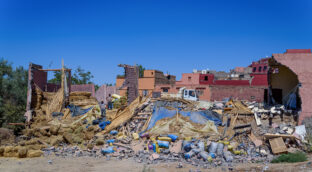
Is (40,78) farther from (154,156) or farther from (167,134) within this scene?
(154,156)

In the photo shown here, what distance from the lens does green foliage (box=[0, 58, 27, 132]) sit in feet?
58.9

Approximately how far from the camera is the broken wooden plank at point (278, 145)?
42.8 ft

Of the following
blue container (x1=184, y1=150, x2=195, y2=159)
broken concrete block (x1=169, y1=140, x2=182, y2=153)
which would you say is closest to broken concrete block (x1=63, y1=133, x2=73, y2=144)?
broken concrete block (x1=169, y1=140, x2=182, y2=153)

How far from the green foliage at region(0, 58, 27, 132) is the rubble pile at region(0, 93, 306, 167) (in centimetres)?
151

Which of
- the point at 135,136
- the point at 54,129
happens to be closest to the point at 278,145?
the point at 135,136

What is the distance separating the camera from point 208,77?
139 ft

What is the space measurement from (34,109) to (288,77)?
57.0ft

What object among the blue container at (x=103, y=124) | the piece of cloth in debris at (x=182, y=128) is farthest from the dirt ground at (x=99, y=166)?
the blue container at (x=103, y=124)

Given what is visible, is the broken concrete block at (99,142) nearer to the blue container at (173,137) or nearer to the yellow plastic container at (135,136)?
the yellow plastic container at (135,136)

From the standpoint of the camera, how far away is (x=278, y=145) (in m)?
13.3

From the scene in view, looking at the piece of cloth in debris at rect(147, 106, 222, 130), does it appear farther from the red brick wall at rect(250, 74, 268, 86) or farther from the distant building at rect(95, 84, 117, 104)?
the red brick wall at rect(250, 74, 268, 86)

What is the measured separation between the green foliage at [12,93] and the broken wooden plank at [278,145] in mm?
14408

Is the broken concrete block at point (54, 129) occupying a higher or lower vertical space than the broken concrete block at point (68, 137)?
higher

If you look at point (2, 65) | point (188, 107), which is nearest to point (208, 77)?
point (188, 107)
